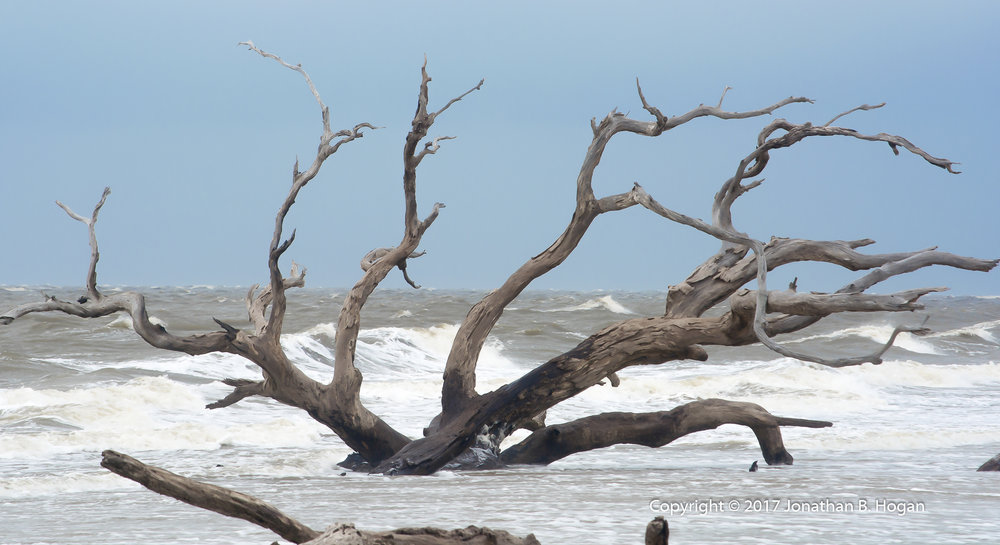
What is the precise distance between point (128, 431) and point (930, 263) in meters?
8.24

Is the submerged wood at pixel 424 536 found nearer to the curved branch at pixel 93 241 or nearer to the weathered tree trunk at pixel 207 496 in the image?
the weathered tree trunk at pixel 207 496

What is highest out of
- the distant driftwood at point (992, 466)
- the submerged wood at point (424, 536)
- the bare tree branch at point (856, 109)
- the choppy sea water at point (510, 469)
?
the bare tree branch at point (856, 109)

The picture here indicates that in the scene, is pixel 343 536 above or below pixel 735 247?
below

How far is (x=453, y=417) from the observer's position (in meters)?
7.82

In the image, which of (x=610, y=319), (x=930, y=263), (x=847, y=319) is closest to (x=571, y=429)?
(x=930, y=263)

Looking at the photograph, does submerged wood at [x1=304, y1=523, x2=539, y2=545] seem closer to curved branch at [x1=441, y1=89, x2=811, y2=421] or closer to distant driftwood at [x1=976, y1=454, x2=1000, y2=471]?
curved branch at [x1=441, y1=89, x2=811, y2=421]

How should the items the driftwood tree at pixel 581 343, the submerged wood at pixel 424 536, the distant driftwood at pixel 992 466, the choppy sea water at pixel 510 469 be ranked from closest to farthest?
the submerged wood at pixel 424 536, the choppy sea water at pixel 510 469, the driftwood tree at pixel 581 343, the distant driftwood at pixel 992 466

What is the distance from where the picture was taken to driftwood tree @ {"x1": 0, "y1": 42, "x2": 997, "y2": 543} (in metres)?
7.01

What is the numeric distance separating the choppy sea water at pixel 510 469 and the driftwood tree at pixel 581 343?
12.7 inches

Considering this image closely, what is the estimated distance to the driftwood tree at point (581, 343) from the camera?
701cm

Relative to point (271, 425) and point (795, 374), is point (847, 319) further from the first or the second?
point (271, 425)

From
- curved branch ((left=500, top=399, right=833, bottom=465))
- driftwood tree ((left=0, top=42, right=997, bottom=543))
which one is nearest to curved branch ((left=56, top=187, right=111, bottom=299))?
driftwood tree ((left=0, top=42, right=997, bottom=543))

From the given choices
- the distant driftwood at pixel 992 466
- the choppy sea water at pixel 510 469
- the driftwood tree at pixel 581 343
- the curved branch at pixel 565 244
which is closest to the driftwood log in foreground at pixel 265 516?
the choppy sea water at pixel 510 469

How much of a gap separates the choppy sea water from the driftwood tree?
1.06 feet
